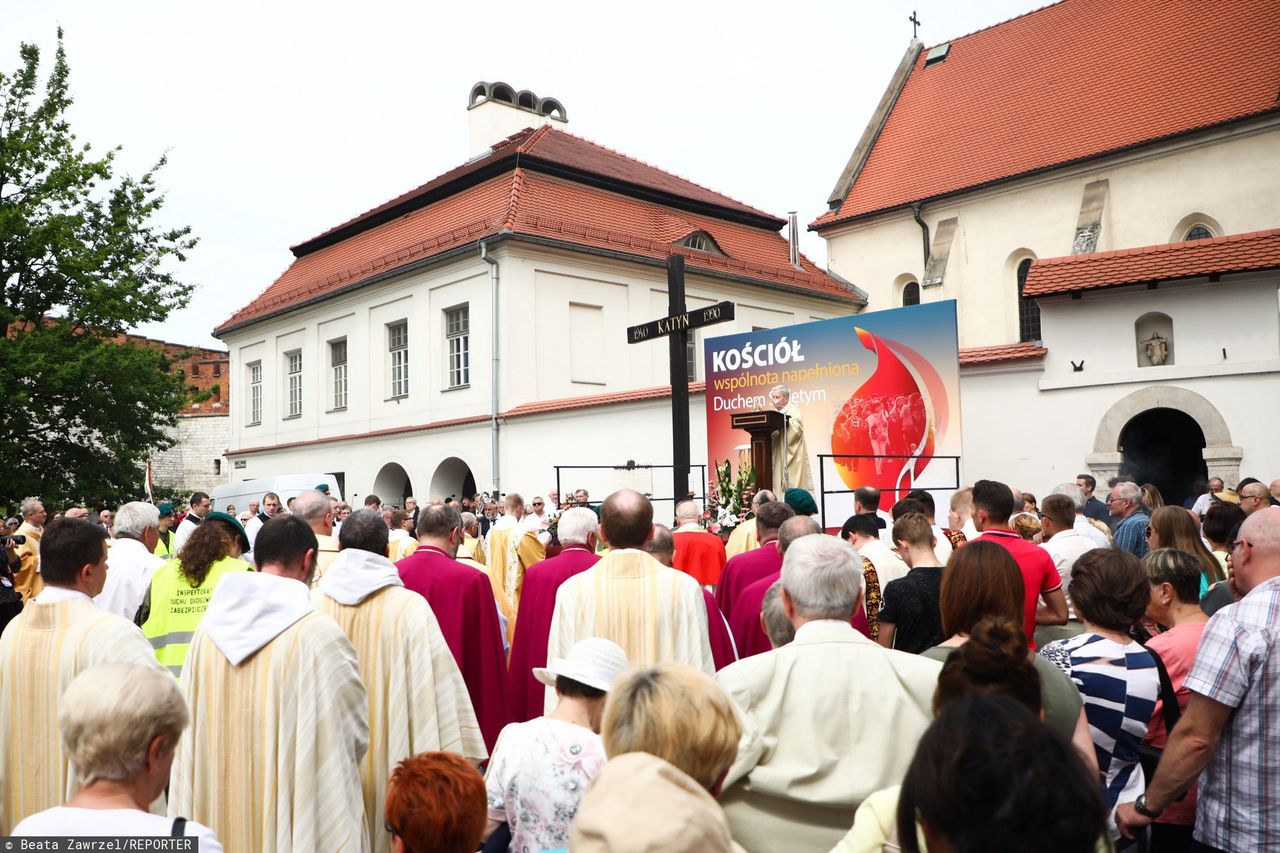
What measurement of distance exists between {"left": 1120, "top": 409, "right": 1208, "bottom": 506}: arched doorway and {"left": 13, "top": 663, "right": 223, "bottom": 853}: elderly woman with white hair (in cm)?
1648

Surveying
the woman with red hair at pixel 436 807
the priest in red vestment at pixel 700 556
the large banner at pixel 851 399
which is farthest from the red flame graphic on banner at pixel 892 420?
the woman with red hair at pixel 436 807

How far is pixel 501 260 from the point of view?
2492 centimetres

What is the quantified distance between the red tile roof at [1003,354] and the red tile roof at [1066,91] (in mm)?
10794

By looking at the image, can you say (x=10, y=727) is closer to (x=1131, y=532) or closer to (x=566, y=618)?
(x=566, y=618)

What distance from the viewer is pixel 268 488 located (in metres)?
23.4

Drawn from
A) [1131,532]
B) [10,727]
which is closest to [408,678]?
[10,727]

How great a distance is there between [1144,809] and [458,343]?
950 inches

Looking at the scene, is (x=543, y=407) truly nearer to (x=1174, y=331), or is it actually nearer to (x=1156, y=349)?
(x=1156, y=349)

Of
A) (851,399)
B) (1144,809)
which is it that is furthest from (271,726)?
(851,399)

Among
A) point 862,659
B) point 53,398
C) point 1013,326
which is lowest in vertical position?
point 862,659

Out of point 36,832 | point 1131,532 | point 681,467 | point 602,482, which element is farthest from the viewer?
point 602,482

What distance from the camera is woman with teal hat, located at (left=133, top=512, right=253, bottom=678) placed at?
514 centimetres

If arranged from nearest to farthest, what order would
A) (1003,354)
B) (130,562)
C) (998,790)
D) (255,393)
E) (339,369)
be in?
(998,790) < (130,562) < (1003,354) < (339,369) < (255,393)

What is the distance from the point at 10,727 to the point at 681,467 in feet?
37.3
